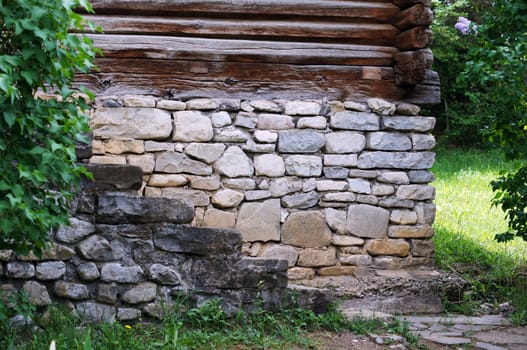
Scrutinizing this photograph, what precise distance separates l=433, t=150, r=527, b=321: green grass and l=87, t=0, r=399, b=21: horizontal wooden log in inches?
95.6

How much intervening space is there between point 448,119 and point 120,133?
1120 cm

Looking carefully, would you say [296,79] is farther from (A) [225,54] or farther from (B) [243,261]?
(B) [243,261]

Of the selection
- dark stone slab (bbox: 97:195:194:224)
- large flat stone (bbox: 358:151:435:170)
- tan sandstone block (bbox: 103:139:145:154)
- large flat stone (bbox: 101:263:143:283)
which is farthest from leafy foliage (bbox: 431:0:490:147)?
large flat stone (bbox: 101:263:143:283)

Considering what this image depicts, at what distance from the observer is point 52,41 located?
3.08m

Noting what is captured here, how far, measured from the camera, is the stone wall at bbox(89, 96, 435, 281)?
548 cm

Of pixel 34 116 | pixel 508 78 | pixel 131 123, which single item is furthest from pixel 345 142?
pixel 34 116

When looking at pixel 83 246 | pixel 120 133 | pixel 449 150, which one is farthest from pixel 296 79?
pixel 449 150

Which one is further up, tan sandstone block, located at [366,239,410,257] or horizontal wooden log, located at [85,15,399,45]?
horizontal wooden log, located at [85,15,399,45]

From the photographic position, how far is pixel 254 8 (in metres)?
5.78

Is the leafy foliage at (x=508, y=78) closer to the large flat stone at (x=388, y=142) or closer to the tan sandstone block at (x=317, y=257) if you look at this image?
the large flat stone at (x=388, y=142)

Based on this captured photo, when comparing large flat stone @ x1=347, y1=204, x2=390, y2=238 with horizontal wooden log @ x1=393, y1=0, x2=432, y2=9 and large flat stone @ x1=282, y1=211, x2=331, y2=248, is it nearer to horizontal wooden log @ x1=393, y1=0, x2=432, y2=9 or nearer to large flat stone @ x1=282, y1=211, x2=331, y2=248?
large flat stone @ x1=282, y1=211, x2=331, y2=248

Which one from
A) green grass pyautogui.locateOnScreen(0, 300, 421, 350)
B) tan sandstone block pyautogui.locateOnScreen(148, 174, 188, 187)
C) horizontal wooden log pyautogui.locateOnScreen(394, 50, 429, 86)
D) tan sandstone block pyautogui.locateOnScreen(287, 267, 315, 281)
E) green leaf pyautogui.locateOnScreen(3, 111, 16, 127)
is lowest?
green grass pyautogui.locateOnScreen(0, 300, 421, 350)

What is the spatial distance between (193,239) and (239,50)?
2.03 meters

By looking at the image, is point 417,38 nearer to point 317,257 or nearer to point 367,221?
point 367,221
